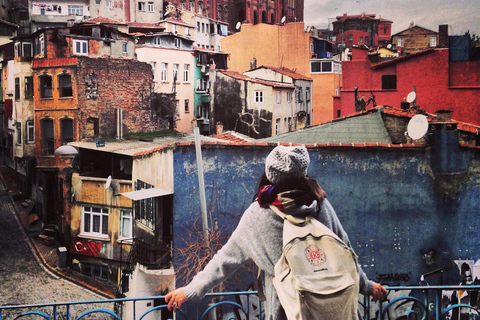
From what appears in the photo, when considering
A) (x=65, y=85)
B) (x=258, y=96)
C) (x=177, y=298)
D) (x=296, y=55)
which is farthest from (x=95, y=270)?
(x=177, y=298)

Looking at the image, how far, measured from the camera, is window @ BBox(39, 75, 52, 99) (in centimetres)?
1485

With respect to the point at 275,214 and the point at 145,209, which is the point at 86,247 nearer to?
the point at 145,209

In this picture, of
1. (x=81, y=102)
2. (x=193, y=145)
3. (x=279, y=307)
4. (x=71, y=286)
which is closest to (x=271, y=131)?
(x=81, y=102)

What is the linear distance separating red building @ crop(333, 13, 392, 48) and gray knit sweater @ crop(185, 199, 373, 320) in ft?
67.4

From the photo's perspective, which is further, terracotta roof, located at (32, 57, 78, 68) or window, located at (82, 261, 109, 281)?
terracotta roof, located at (32, 57, 78, 68)

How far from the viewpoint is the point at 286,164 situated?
166cm

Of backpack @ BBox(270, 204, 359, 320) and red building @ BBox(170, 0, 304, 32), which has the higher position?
red building @ BBox(170, 0, 304, 32)

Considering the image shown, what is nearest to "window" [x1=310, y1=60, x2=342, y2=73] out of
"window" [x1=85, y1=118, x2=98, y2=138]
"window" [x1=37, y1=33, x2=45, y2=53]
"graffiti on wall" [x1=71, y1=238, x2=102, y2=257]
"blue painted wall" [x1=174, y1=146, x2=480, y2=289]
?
"window" [x1=85, y1=118, x2=98, y2=138]

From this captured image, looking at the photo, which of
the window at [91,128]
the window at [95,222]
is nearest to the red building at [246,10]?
the window at [91,128]

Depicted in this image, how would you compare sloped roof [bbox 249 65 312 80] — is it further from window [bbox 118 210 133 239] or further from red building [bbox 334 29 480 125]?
window [bbox 118 210 133 239]

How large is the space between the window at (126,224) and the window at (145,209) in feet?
3.05

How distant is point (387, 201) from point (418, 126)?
1025 mm

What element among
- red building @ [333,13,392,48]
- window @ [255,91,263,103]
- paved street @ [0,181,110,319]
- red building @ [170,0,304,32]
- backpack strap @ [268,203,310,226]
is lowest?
paved street @ [0,181,110,319]

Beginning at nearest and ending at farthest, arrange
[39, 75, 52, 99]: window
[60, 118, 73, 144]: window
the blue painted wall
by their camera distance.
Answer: the blue painted wall, [60, 118, 73, 144]: window, [39, 75, 52, 99]: window
